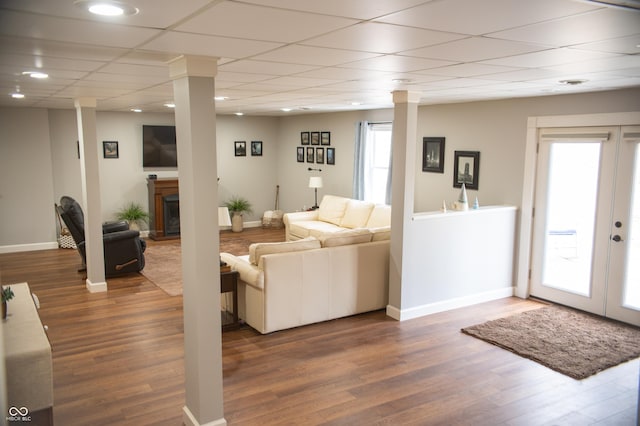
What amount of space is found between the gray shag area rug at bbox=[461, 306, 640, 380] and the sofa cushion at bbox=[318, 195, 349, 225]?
3810 millimetres

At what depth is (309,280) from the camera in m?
5.27

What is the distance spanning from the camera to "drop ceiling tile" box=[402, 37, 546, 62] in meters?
2.63

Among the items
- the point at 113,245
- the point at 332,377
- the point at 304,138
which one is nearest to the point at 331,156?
the point at 304,138

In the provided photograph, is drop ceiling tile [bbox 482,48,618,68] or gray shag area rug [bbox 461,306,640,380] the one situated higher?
drop ceiling tile [bbox 482,48,618,68]

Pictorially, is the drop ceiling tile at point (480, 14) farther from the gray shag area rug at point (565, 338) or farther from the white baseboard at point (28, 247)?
the white baseboard at point (28, 247)

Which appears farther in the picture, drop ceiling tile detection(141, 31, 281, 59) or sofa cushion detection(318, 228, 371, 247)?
sofa cushion detection(318, 228, 371, 247)

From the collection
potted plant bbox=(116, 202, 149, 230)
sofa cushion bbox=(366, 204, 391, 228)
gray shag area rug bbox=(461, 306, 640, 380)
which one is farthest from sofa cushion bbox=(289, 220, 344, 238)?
gray shag area rug bbox=(461, 306, 640, 380)

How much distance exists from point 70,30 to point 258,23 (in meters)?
0.90

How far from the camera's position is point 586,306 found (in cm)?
568

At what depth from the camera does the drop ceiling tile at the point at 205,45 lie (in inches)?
99.4

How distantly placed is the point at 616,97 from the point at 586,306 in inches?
89.4

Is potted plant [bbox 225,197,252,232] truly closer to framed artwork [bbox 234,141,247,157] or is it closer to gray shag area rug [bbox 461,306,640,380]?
framed artwork [bbox 234,141,247,157]

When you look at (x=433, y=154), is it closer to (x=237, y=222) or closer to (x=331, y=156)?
(x=331, y=156)

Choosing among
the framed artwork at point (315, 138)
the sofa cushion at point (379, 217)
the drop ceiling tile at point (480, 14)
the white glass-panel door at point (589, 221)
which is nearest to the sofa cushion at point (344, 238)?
the sofa cushion at point (379, 217)
